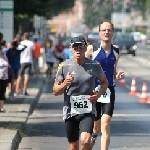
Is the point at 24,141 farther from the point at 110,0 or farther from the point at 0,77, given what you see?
the point at 110,0

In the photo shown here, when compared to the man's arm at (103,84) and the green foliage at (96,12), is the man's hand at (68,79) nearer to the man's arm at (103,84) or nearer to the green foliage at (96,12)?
the man's arm at (103,84)

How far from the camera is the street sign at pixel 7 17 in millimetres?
22562

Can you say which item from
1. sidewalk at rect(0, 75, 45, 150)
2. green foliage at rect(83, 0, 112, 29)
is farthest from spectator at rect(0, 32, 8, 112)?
green foliage at rect(83, 0, 112, 29)

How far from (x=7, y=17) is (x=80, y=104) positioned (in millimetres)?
13726

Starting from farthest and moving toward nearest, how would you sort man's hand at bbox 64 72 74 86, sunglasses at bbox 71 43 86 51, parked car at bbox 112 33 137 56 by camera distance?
parked car at bbox 112 33 137 56 → sunglasses at bbox 71 43 86 51 → man's hand at bbox 64 72 74 86

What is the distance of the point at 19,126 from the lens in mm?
15188

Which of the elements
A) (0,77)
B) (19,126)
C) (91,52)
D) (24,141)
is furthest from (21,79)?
(91,52)

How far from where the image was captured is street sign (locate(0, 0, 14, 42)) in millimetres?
22562

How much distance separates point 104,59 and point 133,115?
23.8ft

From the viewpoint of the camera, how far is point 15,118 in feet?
54.3

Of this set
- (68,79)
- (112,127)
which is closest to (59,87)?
(68,79)

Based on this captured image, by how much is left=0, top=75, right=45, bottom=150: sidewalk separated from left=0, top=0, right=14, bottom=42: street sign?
1951 mm

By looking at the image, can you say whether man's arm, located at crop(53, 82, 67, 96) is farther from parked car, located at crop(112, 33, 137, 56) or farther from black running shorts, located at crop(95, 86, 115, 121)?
parked car, located at crop(112, 33, 137, 56)

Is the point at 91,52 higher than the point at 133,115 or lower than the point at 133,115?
higher
